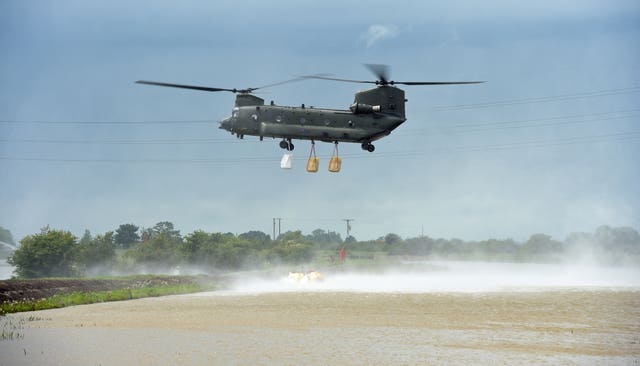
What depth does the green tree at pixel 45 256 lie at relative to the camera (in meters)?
96.9

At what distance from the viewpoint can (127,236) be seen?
190 m

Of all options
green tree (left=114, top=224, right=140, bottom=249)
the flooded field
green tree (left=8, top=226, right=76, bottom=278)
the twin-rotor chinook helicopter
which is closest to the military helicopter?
the twin-rotor chinook helicopter

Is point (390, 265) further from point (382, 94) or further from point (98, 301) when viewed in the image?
point (382, 94)

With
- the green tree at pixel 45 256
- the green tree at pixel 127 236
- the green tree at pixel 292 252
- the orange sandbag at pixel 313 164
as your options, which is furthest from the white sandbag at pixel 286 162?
the green tree at pixel 127 236

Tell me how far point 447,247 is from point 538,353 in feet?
414

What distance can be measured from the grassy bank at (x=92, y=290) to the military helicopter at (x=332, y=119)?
76.3 feet

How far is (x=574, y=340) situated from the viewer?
39.0 meters

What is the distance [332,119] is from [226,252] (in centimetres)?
7486

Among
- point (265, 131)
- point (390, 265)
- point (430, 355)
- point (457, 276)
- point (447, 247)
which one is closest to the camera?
point (430, 355)

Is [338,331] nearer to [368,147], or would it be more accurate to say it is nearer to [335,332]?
[335,332]

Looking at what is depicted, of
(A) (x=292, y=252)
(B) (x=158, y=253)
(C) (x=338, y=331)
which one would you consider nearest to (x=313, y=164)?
(C) (x=338, y=331)

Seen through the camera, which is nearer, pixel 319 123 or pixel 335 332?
pixel 335 332

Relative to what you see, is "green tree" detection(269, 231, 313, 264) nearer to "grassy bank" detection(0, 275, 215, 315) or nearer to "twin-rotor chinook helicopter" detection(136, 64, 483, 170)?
"grassy bank" detection(0, 275, 215, 315)

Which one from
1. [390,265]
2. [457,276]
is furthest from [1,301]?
[390,265]
